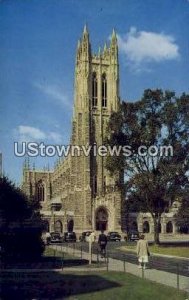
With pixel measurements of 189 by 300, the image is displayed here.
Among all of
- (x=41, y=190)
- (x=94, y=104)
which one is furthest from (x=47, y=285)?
(x=41, y=190)

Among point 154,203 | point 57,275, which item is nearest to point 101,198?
point 154,203

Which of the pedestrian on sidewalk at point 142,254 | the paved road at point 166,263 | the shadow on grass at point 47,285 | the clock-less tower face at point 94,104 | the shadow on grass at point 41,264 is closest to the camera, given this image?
the shadow on grass at point 47,285

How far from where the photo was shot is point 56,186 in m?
96.9

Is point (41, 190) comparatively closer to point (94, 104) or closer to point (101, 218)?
point (94, 104)

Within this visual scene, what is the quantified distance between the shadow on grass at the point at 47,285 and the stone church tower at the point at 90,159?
55505 mm

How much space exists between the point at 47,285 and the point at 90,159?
210ft

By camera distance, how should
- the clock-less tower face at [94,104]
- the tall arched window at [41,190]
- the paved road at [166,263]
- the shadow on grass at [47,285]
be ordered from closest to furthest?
the shadow on grass at [47,285], the paved road at [166,263], the clock-less tower face at [94,104], the tall arched window at [41,190]

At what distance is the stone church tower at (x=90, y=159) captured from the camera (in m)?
77.9

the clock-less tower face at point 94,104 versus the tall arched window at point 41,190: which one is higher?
the clock-less tower face at point 94,104

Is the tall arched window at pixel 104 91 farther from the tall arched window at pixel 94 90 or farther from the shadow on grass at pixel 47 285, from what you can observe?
the shadow on grass at pixel 47 285

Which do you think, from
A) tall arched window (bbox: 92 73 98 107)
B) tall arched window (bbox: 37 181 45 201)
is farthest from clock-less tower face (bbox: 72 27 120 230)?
tall arched window (bbox: 37 181 45 201)

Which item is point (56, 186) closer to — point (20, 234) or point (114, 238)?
point (114, 238)

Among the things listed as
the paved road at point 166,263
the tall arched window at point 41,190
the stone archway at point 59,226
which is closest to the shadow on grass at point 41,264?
the paved road at point 166,263

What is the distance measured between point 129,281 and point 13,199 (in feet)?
56.9
